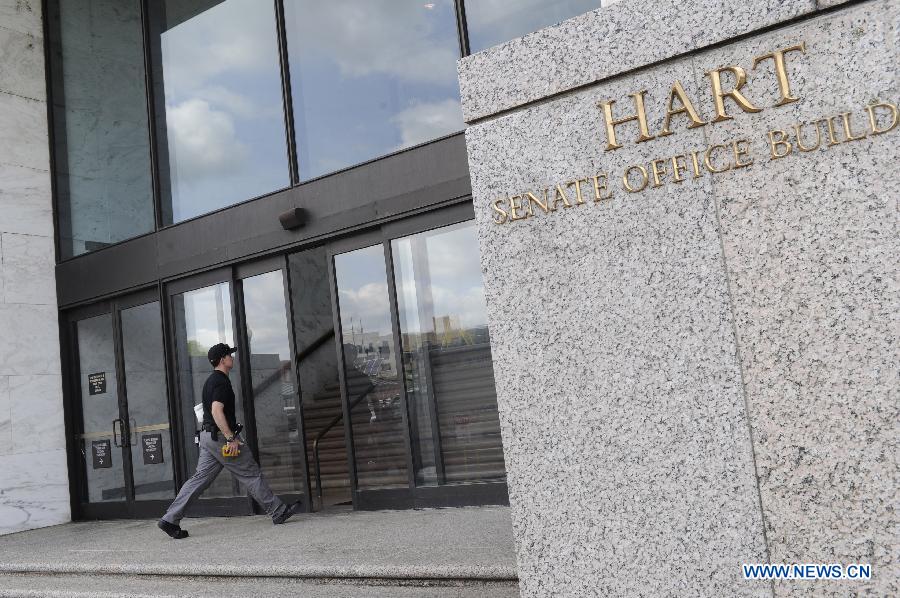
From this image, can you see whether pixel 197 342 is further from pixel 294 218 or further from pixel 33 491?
pixel 33 491

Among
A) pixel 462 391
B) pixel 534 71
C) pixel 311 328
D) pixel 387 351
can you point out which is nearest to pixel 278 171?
pixel 311 328

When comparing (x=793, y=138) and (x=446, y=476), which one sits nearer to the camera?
(x=793, y=138)

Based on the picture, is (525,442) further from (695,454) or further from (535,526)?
(695,454)

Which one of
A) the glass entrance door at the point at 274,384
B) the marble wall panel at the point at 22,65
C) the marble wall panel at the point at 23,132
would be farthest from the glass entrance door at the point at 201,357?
the marble wall panel at the point at 22,65

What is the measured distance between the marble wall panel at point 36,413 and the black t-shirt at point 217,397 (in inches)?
Result: 147

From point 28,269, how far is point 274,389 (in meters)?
4.04

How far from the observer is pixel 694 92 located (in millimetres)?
3021

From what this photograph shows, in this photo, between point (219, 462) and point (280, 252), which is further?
point (280, 252)

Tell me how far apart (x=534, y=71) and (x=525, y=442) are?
1432mm

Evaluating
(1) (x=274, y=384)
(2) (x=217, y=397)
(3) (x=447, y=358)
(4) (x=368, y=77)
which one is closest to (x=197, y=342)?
(1) (x=274, y=384)

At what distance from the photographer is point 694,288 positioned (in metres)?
3.00

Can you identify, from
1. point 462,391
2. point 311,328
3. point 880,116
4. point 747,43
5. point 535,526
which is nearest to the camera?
point 880,116

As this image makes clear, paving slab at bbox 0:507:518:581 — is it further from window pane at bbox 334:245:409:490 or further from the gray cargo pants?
window pane at bbox 334:245:409:490

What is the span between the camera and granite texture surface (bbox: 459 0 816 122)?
9.64 feet
